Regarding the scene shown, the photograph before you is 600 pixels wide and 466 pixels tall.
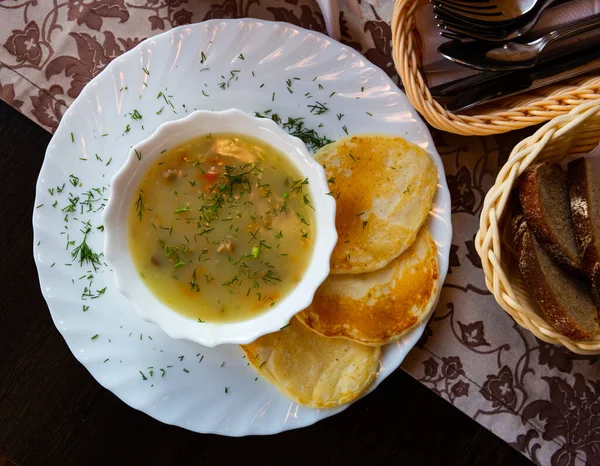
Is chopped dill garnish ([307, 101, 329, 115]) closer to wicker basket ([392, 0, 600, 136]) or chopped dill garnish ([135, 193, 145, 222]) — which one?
wicker basket ([392, 0, 600, 136])

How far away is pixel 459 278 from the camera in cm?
252

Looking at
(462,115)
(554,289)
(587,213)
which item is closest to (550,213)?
(587,213)

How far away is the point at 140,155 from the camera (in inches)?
82.9

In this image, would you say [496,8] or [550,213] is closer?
[550,213]

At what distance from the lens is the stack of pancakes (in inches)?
90.6

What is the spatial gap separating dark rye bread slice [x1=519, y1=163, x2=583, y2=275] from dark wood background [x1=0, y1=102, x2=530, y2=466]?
0.92m

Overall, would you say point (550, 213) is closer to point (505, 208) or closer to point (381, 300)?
point (505, 208)

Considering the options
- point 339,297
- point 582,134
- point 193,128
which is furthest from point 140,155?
point 582,134

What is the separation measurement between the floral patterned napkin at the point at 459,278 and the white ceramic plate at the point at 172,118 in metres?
0.23

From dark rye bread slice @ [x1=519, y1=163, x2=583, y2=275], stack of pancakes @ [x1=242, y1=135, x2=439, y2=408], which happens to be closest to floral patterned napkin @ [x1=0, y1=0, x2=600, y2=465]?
stack of pancakes @ [x1=242, y1=135, x2=439, y2=408]

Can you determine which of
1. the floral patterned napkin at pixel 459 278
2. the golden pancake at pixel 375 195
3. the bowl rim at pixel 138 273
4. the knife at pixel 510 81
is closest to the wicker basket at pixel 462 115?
the knife at pixel 510 81

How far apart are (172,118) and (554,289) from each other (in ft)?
5.73

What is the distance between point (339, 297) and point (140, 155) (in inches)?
40.2

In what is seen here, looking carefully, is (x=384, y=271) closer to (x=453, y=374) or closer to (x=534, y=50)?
(x=453, y=374)
